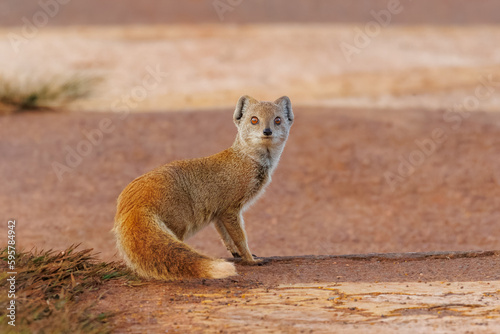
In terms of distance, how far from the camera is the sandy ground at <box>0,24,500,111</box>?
1925 centimetres

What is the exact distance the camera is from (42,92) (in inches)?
623

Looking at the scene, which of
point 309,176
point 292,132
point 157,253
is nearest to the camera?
point 157,253

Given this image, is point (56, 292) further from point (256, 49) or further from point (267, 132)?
point (256, 49)

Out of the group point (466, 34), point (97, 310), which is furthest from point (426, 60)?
point (97, 310)

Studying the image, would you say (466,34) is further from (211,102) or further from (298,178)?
(298,178)

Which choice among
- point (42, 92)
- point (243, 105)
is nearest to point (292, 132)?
point (42, 92)

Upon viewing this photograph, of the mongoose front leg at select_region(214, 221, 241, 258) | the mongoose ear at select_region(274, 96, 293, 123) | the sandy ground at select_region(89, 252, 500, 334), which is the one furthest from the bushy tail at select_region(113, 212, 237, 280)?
the mongoose ear at select_region(274, 96, 293, 123)

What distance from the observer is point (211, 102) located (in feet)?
59.1

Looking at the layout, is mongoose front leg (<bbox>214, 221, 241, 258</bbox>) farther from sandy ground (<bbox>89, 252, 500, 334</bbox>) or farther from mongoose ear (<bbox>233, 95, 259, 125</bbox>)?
mongoose ear (<bbox>233, 95, 259, 125</bbox>)

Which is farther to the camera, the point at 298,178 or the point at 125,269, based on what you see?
the point at 298,178

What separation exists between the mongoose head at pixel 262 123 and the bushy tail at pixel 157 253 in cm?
131

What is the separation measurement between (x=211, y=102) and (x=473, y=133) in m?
6.77

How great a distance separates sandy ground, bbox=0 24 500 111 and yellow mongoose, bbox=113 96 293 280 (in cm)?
1004

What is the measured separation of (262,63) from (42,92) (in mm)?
9821
